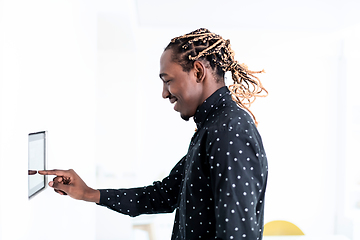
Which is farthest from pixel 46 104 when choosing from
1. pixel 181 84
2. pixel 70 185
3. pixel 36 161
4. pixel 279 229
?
pixel 279 229

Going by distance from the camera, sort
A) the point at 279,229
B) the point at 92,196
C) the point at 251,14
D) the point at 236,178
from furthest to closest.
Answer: the point at 251,14
the point at 279,229
the point at 92,196
the point at 236,178

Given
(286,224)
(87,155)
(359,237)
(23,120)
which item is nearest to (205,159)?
(23,120)

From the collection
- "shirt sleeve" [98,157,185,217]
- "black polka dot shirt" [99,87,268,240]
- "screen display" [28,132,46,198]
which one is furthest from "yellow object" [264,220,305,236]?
"screen display" [28,132,46,198]

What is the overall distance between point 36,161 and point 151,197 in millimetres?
458

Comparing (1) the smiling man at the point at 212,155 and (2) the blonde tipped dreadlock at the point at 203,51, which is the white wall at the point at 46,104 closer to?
(1) the smiling man at the point at 212,155

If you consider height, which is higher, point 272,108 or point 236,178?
point 272,108

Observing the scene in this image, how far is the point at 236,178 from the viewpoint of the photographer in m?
0.73

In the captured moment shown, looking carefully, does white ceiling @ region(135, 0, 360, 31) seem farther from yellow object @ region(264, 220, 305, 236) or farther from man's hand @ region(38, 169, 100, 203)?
man's hand @ region(38, 169, 100, 203)

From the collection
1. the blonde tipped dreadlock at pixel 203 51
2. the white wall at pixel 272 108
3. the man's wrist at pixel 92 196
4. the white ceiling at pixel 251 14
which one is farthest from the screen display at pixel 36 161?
the white ceiling at pixel 251 14

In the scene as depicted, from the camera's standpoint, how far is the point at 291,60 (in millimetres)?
3725

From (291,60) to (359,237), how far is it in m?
1.99

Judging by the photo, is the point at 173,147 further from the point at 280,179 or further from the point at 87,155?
the point at 87,155

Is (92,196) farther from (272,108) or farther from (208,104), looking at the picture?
(272,108)

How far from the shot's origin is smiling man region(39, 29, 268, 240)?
73 centimetres
